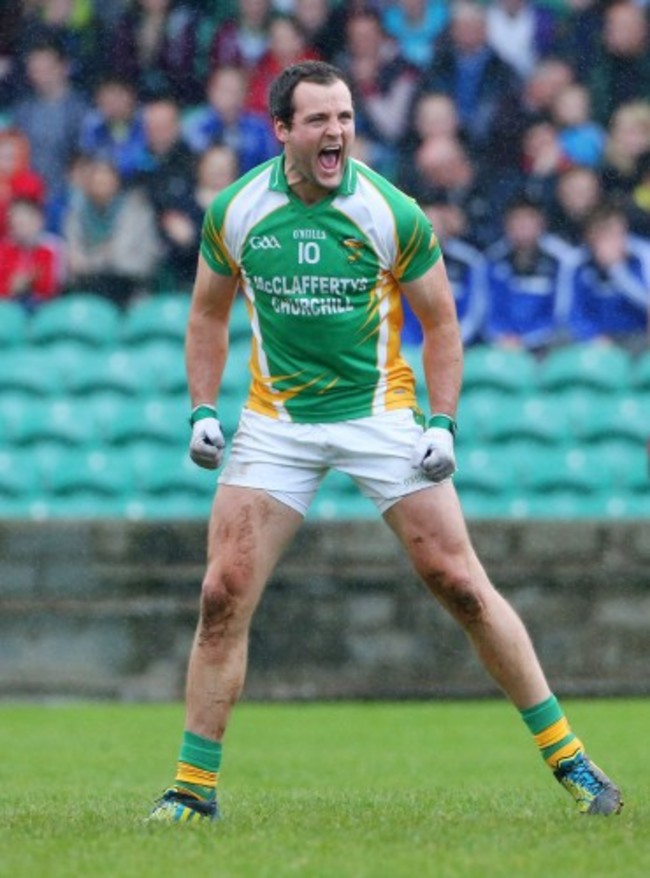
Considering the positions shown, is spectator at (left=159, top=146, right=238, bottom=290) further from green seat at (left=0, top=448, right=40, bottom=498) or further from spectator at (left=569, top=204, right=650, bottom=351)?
spectator at (left=569, top=204, right=650, bottom=351)

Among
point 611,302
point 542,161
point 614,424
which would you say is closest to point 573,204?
point 542,161

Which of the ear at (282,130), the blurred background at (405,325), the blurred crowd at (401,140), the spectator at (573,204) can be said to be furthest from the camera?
the spectator at (573,204)

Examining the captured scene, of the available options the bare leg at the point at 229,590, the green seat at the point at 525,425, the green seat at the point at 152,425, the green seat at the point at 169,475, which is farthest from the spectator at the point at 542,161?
the bare leg at the point at 229,590

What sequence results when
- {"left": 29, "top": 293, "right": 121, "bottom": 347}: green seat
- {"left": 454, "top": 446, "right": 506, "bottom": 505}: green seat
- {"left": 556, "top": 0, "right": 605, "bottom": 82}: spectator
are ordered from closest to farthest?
{"left": 454, "top": 446, "right": 506, "bottom": 505}: green seat, {"left": 29, "top": 293, "right": 121, "bottom": 347}: green seat, {"left": 556, "top": 0, "right": 605, "bottom": 82}: spectator

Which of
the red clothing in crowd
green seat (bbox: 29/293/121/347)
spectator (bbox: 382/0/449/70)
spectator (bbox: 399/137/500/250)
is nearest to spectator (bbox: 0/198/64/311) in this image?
the red clothing in crowd

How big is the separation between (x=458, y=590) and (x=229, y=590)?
732mm

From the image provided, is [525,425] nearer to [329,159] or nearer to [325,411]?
[325,411]

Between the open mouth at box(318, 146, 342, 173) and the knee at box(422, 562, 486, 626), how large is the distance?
1.31 meters

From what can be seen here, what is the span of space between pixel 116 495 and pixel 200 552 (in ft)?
3.34

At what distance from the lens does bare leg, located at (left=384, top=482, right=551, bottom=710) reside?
22.4ft

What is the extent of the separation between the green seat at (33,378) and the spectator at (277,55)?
94.1 inches

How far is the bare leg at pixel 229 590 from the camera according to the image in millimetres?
6832

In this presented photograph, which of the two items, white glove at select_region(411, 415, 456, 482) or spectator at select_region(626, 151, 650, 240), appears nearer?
white glove at select_region(411, 415, 456, 482)

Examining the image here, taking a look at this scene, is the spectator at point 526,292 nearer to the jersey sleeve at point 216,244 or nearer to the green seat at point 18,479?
the green seat at point 18,479
